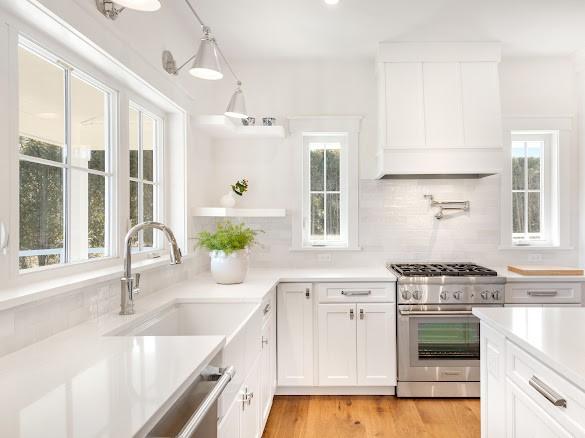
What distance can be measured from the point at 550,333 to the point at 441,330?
1.60 meters

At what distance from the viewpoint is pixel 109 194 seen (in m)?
2.13

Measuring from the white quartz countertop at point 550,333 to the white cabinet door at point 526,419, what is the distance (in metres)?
0.19

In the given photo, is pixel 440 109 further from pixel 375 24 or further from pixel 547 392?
pixel 547 392

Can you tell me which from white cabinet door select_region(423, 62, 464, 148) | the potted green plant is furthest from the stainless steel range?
the potted green plant

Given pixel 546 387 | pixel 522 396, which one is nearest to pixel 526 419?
pixel 522 396

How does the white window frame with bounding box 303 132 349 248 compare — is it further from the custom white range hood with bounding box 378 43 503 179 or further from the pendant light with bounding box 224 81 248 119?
the pendant light with bounding box 224 81 248 119

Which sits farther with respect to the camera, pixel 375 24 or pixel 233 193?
pixel 233 193

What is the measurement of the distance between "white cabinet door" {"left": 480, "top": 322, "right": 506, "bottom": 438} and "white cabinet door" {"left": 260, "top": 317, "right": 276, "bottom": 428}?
3.83 ft

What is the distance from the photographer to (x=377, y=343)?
302 cm

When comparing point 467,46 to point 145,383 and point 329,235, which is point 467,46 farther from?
point 145,383

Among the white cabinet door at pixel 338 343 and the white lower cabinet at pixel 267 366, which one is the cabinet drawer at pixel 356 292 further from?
the white lower cabinet at pixel 267 366

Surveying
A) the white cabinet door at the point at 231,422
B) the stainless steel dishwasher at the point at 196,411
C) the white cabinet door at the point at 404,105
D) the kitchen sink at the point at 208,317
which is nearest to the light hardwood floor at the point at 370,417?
the kitchen sink at the point at 208,317

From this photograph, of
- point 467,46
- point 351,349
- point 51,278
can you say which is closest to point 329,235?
point 351,349

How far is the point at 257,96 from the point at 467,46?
1.78 meters
